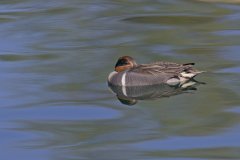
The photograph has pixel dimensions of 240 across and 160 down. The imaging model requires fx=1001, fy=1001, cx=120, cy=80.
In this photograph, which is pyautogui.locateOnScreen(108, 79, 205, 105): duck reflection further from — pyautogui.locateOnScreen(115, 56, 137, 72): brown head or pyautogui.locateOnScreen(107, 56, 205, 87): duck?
pyautogui.locateOnScreen(115, 56, 137, 72): brown head

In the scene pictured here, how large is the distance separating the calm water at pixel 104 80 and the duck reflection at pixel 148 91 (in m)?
0.10

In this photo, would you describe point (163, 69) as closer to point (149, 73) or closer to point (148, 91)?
point (149, 73)

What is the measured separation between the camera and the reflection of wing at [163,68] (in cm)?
873

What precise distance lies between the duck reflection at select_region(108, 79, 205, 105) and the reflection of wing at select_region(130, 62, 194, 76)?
12cm

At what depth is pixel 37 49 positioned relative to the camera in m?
10.1

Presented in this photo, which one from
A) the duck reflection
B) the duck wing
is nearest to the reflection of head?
the duck reflection

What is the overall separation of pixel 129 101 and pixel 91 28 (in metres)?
2.85

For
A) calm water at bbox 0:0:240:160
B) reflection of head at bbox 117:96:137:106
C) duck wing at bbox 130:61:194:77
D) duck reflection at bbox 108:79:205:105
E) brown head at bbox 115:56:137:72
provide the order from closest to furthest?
calm water at bbox 0:0:240:160 < reflection of head at bbox 117:96:137:106 < duck reflection at bbox 108:79:205:105 < duck wing at bbox 130:61:194:77 < brown head at bbox 115:56:137:72

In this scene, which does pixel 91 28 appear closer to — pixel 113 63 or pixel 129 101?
pixel 113 63

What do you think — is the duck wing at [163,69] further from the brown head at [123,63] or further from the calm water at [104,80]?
the calm water at [104,80]

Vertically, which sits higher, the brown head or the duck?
the brown head

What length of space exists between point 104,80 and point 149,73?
422 millimetres

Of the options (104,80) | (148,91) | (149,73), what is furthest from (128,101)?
(104,80)

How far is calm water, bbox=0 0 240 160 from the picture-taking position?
278 inches
